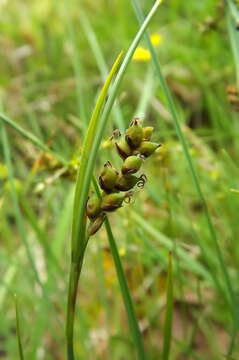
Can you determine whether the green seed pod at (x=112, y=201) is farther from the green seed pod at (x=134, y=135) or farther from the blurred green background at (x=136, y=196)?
the blurred green background at (x=136, y=196)

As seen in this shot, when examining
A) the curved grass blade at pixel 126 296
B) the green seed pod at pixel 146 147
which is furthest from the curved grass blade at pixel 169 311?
the green seed pod at pixel 146 147

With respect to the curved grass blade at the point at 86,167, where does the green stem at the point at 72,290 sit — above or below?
below

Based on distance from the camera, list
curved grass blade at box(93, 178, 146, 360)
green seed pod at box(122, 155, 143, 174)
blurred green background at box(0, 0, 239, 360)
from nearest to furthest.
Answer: green seed pod at box(122, 155, 143, 174), curved grass blade at box(93, 178, 146, 360), blurred green background at box(0, 0, 239, 360)

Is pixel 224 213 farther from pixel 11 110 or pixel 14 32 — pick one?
pixel 14 32

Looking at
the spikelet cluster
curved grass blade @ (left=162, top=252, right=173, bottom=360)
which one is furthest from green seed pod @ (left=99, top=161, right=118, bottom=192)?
curved grass blade @ (left=162, top=252, right=173, bottom=360)

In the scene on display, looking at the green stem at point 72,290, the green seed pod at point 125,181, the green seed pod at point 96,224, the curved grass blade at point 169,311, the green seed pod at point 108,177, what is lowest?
the curved grass blade at point 169,311

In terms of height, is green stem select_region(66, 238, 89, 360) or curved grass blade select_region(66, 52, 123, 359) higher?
curved grass blade select_region(66, 52, 123, 359)

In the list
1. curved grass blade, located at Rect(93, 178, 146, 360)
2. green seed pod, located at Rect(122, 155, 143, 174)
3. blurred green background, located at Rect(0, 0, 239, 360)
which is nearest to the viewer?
green seed pod, located at Rect(122, 155, 143, 174)

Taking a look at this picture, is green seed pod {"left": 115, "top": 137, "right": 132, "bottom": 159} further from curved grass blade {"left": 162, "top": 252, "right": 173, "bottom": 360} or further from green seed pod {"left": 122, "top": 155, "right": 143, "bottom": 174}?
curved grass blade {"left": 162, "top": 252, "right": 173, "bottom": 360}
